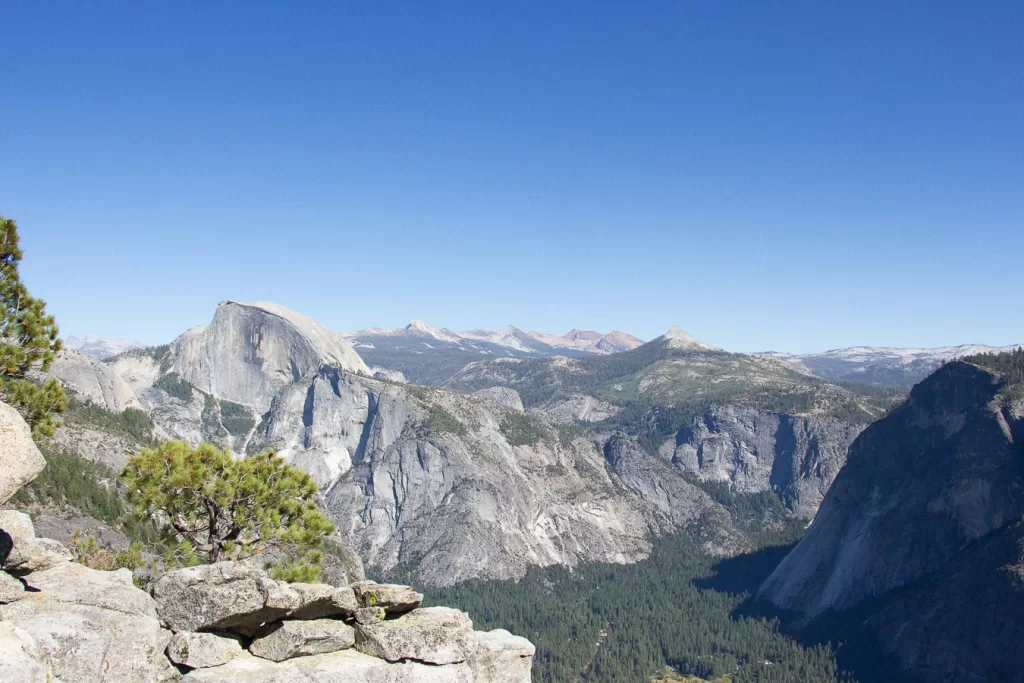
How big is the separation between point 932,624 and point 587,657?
62273mm

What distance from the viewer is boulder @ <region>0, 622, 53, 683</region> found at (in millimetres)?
12147

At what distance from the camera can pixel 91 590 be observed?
17.1m

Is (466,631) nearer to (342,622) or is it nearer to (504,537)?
(342,622)

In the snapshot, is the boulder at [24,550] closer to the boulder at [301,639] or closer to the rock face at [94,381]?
the boulder at [301,639]

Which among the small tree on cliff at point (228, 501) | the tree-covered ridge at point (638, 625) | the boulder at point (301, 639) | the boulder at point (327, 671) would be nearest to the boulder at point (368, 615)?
the boulder at point (301, 639)

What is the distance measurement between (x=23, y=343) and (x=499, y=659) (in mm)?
18889

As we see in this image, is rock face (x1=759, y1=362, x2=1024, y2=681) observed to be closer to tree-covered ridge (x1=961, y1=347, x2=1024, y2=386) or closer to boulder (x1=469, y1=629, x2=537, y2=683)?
tree-covered ridge (x1=961, y1=347, x2=1024, y2=386)

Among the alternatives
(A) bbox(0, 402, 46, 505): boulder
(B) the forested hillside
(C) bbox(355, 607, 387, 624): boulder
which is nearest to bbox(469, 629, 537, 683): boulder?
(C) bbox(355, 607, 387, 624): boulder

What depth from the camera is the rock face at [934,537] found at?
350 feet

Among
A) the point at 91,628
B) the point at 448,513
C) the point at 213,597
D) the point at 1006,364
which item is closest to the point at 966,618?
the point at 1006,364

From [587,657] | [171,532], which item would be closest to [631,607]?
[587,657]

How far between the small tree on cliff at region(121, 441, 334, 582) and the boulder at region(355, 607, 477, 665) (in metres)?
9.37

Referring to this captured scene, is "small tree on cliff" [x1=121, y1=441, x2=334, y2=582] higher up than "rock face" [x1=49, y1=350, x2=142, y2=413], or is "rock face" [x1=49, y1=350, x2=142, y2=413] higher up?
"small tree on cliff" [x1=121, y1=441, x2=334, y2=582]

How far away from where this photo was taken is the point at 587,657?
131 meters
